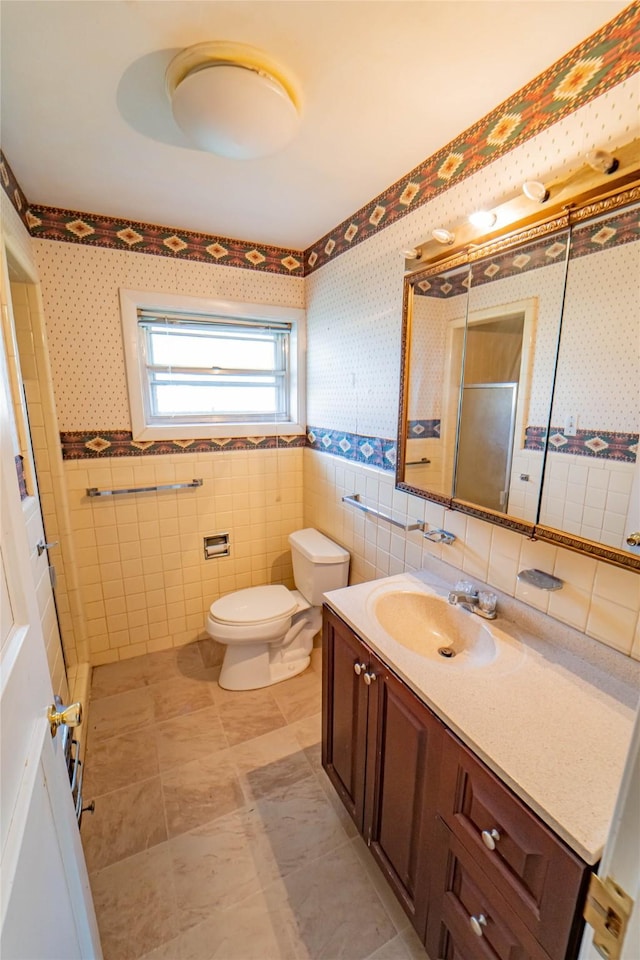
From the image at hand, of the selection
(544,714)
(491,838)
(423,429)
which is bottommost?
(491,838)

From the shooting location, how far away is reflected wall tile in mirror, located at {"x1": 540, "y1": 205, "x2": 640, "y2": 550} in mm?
946

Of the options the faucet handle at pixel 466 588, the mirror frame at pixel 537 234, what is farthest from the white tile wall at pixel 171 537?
the faucet handle at pixel 466 588

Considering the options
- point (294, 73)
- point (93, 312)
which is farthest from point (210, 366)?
point (294, 73)

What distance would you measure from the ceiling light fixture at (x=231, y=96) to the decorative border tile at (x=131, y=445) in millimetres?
1412

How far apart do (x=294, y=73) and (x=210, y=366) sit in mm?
1487

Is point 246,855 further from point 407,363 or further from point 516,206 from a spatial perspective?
point 516,206

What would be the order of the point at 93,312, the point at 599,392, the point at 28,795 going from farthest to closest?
the point at 93,312, the point at 599,392, the point at 28,795

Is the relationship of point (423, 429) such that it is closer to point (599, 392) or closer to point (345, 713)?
point (599, 392)

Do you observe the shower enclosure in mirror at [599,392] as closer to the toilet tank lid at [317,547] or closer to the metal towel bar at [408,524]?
the metal towel bar at [408,524]

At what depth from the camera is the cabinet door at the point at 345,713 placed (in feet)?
4.17

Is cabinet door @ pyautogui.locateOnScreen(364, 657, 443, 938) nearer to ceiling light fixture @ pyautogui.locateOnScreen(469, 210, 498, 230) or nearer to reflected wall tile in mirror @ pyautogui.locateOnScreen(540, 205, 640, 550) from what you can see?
reflected wall tile in mirror @ pyautogui.locateOnScreen(540, 205, 640, 550)

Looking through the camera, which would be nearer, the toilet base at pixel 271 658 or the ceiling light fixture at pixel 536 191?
the ceiling light fixture at pixel 536 191

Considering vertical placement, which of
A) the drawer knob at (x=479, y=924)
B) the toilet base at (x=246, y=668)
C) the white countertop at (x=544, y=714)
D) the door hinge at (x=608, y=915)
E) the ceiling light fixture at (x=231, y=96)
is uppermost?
the ceiling light fixture at (x=231, y=96)

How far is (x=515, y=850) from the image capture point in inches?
30.4
